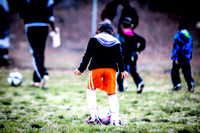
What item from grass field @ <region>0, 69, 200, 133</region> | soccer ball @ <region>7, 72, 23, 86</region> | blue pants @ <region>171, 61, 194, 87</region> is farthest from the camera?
soccer ball @ <region>7, 72, 23, 86</region>

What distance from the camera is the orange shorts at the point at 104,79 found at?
278 cm

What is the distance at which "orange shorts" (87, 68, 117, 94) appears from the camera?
2.78 metres

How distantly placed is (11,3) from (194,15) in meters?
8.38

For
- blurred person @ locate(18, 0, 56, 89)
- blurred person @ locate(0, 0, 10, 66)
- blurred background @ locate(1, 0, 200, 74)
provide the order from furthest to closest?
blurred background @ locate(1, 0, 200, 74) → blurred person @ locate(0, 0, 10, 66) → blurred person @ locate(18, 0, 56, 89)

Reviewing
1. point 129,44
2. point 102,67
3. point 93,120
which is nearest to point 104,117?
point 93,120

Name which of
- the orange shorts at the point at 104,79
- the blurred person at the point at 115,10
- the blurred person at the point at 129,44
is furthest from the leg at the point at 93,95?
the blurred person at the point at 115,10

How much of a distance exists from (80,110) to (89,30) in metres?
7.92

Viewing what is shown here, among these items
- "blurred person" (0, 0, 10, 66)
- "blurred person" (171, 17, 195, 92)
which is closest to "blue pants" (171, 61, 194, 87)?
"blurred person" (171, 17, 195, 92)

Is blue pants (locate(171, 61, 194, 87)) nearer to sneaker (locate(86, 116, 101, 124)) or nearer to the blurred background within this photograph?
sneaker (locate(86, 116, 101, 124))

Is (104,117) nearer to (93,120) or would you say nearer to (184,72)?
(93,120)

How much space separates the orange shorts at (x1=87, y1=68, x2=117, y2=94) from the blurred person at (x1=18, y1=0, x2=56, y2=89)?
2.48 meters

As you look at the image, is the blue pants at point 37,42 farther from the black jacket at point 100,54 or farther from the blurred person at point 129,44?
the black jacket at point 100,54

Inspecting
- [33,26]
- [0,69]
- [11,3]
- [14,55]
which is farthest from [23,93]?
[11,3]

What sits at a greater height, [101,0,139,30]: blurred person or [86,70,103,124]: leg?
[101,0,139,30]: blurred person
